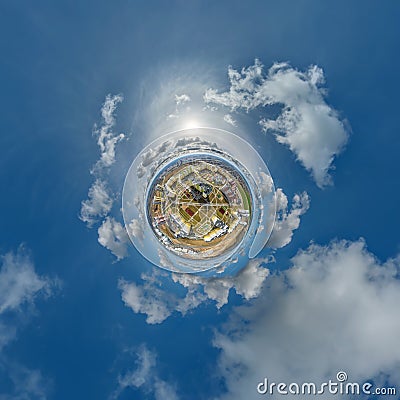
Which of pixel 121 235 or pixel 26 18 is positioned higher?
pixel 26 18

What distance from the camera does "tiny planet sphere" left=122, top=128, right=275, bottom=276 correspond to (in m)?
25.6

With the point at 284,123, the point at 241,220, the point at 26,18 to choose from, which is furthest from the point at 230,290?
the point at 26,18

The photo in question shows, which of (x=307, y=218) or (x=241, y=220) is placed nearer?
(x=307, y=218)

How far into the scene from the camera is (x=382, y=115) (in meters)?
25.7

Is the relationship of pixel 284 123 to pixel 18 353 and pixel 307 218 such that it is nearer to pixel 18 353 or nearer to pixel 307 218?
pixel 307 218

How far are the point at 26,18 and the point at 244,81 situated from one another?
1648 cm

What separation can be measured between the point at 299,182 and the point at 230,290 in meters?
9.01

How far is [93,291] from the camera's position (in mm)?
26078

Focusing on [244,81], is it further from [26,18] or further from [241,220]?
[26,18]

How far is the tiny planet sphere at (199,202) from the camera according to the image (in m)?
25.6

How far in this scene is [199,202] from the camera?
27.5 m

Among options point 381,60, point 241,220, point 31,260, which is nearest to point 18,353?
point 31,260

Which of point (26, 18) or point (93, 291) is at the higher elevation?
point (26, 18)

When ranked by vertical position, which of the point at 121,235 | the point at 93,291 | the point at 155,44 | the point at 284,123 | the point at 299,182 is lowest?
the point at 93,291
